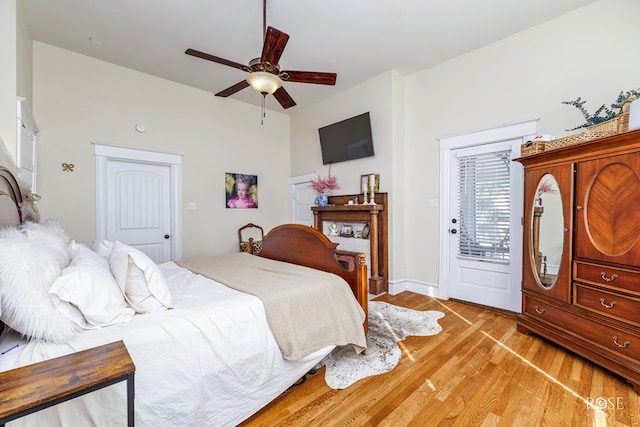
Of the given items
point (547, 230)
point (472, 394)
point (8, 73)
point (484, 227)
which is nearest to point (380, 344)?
point (472, 394)

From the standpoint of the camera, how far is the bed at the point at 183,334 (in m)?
1.09

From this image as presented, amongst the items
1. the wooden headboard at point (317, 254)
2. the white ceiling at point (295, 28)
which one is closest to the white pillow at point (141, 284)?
the wooden headboard at point (317, 254)

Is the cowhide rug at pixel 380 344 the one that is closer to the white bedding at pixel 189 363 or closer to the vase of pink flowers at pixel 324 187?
the white bedding at pixel 189 363

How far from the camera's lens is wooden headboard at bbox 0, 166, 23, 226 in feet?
4.80

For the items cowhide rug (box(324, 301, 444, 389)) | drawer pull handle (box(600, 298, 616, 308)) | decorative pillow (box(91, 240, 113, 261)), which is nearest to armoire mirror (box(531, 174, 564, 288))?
drawer pull handle (box(600, 298, 616, 308))

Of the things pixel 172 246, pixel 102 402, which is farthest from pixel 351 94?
pixel 102 402

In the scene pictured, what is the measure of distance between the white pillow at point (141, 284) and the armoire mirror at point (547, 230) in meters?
2.88

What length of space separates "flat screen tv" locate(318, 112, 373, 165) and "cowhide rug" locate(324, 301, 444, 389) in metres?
2.22

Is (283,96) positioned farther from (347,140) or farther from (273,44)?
(347,140)

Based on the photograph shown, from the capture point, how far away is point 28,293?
3.36 feet

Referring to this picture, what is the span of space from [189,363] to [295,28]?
316 centimetres

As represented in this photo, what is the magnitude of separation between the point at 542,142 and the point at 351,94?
9.03 ft

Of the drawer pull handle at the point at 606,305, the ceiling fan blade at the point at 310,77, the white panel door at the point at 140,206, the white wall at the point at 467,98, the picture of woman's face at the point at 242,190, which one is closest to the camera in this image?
the drawer pull handle at the point at 606,305

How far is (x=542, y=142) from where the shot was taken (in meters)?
2.43
